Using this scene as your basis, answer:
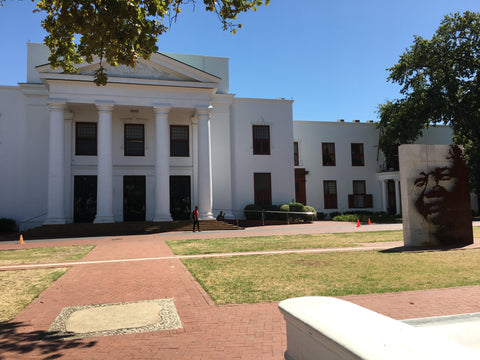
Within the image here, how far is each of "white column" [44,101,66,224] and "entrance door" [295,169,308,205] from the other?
65.2 ft

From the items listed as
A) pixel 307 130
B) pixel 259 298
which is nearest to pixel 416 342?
pixel 259 298

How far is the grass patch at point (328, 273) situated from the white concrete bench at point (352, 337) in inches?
135

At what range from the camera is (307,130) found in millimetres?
35156

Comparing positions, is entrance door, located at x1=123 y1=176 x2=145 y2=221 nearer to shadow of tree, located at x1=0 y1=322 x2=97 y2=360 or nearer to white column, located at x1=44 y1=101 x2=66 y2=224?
white column, located at x1=44 y1=101 x2=66 y2=224

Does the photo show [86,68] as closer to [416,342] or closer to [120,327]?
[120,327]

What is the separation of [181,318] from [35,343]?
191cm

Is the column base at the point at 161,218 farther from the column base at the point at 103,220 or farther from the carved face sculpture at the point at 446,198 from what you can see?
the carved face sculpture at the point at 446,198

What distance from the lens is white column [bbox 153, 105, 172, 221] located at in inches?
966

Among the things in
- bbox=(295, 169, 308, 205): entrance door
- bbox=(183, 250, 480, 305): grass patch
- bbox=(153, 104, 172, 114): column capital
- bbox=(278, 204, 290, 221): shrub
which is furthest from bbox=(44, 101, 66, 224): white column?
bbox=(295, 169, 308, 205): entrance door

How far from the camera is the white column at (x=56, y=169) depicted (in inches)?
902

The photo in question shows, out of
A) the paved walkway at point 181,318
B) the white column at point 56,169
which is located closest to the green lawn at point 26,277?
the paved walkway at point 181,318

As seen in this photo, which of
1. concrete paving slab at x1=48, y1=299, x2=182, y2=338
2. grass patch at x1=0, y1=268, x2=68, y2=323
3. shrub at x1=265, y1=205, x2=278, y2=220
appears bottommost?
grass patch at x1=0, y1=268, x2=68, y2=323

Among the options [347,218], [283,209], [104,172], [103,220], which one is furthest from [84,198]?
[347,218]

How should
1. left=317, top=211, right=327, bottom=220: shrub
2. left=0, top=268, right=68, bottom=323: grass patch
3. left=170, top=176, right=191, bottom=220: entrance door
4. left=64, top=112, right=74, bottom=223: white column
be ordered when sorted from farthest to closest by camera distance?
1. left=317, top=211, right=327, bottom=220: shrub
2. left=170, top=176, right=191, bottom=220: entrance door
3. left=64, top=112, right=74, bottom=223: white column
4. left=0, top=268, right=68, bottom=323: grass patch
